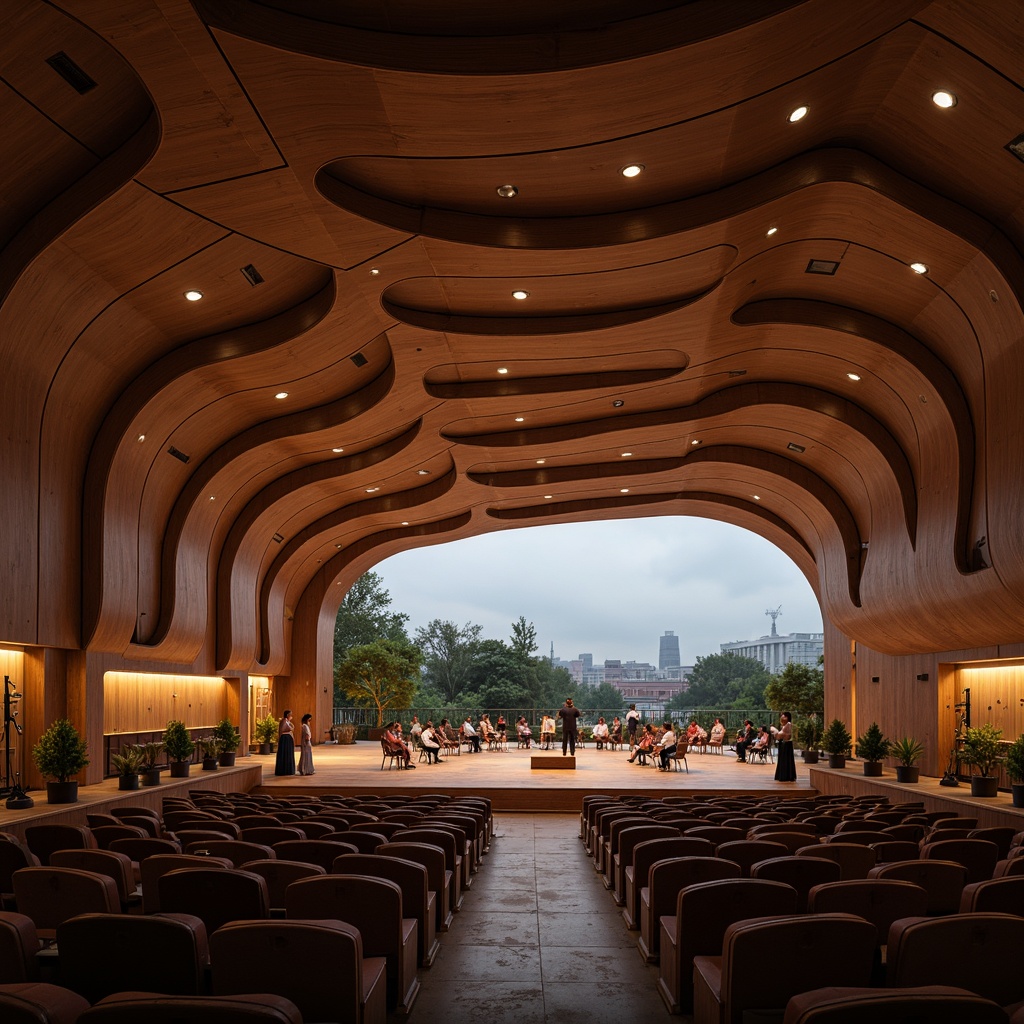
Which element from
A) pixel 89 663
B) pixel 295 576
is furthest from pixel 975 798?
pixel 295 576

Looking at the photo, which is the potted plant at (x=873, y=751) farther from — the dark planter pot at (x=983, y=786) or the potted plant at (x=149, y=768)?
the potted plant at (x=149, y=768)

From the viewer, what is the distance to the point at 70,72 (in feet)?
28.3

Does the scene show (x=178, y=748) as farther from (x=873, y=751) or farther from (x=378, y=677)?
(x=378, y=677)

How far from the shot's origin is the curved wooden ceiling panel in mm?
7984

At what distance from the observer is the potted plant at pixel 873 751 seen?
60.1ft

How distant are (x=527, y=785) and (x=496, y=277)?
33.1 feet

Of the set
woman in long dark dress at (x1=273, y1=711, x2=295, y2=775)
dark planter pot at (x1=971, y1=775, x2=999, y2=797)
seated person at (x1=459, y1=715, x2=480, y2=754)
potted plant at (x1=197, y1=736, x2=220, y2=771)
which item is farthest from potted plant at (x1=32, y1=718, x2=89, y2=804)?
seated person at (x1=459, y1=715, x2=480, y2=754)

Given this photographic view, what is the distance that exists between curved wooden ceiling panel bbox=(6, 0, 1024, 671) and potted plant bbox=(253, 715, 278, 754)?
3111 mm

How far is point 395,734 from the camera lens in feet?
74.2

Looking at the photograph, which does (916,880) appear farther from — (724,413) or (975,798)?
(724,413)

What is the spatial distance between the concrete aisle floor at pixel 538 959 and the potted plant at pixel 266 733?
16019 mm

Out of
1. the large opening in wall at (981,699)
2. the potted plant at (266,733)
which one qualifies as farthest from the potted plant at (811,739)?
the potted plant at (266,733)

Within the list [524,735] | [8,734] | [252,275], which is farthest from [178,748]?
[524,735]

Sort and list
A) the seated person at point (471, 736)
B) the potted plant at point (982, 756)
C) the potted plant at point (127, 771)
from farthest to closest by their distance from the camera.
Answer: the seated person at point (471, 736)
the potted plant at point (127, 771)
the potted plant at point (982, 756)
